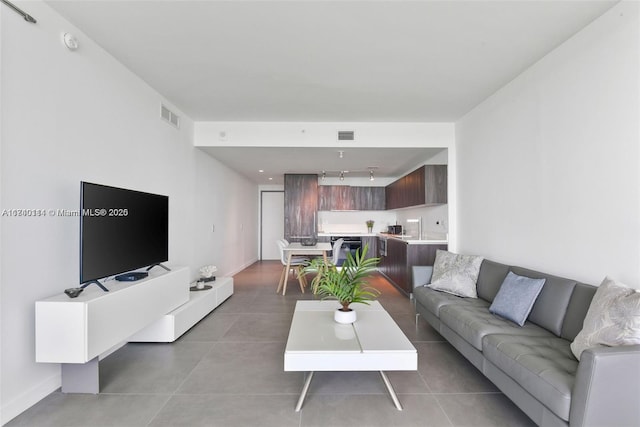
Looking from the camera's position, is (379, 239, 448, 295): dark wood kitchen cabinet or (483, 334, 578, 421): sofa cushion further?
(379, 239, 448, 295): dark wood kitchen cabinet

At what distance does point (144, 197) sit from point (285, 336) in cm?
202

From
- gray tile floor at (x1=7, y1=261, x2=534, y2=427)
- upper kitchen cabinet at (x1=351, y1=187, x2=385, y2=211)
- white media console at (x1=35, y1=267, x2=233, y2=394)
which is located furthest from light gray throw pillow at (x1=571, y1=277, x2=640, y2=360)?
upper kitchen cabinet at (x1=351, y1=187, x2=385, y2=211)

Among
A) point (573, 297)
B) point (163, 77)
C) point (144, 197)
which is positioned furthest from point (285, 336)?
point (163, 77)

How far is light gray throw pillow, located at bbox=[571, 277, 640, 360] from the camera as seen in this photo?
5.08ft

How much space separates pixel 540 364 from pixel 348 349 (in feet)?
3.62

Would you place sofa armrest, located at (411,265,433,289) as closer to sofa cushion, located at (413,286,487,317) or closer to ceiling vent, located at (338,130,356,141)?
sofa cushion, located at (413,286,487,317)

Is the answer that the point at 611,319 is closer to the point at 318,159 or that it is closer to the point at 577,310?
the point at 577,310

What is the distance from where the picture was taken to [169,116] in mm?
3824

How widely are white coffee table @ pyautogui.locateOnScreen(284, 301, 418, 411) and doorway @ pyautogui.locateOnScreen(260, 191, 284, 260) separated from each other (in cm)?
691

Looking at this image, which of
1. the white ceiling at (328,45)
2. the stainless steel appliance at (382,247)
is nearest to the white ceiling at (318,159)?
the white ceiling at (328,45)

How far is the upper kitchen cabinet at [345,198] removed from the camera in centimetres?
782

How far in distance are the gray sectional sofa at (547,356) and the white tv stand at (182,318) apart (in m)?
2.63

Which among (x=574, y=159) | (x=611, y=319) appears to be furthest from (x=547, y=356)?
(x=574, y=159)

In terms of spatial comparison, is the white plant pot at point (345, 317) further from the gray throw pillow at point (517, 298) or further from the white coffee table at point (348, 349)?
the gray throw pillow at point (517, 298)
